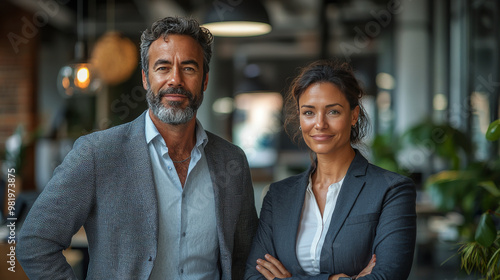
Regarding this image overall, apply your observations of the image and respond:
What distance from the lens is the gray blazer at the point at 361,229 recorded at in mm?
1822

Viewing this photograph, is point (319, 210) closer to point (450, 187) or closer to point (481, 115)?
point (450, 187)

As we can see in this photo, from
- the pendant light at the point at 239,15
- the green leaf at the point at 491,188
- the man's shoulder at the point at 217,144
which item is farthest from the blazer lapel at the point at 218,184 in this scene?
the green leaf at the point at 491,188

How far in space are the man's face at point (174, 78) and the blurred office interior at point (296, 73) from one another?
0.52 meters

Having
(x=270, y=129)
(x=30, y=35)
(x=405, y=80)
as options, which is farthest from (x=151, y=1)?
(x=270, y=129)

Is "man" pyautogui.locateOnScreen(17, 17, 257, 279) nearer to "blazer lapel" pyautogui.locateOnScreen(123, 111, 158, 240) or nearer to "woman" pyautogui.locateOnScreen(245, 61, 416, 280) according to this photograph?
"blazer lapel" pyautogui.locateOnScreen(123, 111, 158, 240)

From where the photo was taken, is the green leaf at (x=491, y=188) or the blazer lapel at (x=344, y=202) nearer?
the blazer lapel at (x=344, y=202)

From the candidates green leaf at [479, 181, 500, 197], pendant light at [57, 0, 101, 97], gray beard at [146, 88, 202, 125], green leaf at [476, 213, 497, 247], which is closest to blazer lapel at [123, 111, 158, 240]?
gray beard at [146, 88, 202, 125]

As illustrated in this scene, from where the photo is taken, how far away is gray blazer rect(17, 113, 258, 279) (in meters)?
1.81

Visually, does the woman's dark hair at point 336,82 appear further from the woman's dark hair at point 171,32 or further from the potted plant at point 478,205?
the potted plant at point 478,205

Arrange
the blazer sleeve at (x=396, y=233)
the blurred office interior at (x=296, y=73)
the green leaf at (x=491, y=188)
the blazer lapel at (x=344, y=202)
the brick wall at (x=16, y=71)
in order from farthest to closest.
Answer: the brick wall at (x=16, y=71) → the blurred office interior at (x=296, y=73) → the green leaf at (x=491, y=188) → the blazer lapel at (x=344, y=202) → the blazer sleeve at (x=396, y=233)

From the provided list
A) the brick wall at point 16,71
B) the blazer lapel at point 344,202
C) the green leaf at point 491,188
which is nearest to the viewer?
the blazer lapel at point 344,202

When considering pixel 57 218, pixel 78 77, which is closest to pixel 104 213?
pixel 57 218

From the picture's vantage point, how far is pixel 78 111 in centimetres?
929

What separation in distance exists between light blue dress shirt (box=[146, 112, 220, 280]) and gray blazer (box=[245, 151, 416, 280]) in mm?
179
